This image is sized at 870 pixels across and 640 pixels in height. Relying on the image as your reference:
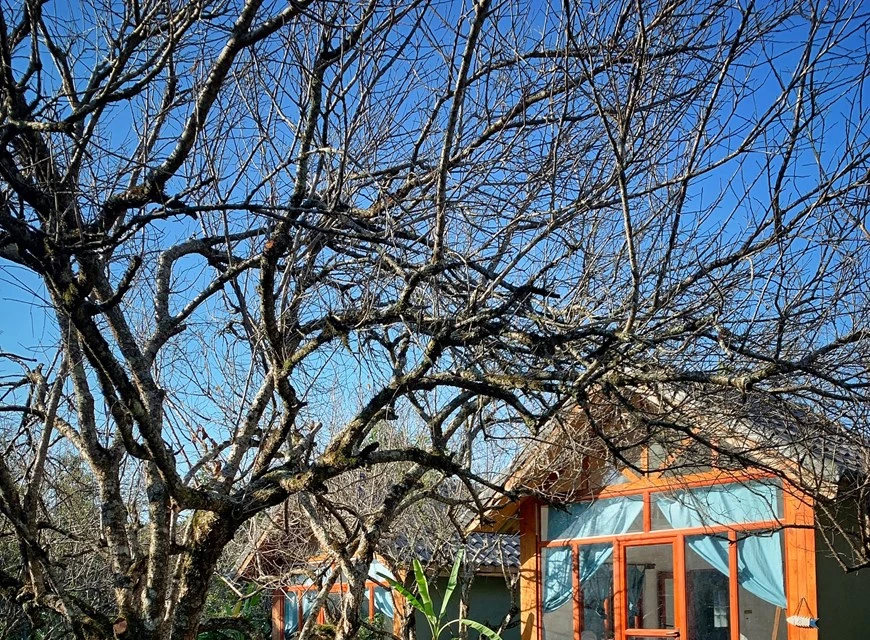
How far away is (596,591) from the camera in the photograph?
12477 mm

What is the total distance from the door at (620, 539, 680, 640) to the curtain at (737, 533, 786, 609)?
39.3 inches

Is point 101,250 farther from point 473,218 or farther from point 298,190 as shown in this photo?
point 473,218

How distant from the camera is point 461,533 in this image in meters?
11.7

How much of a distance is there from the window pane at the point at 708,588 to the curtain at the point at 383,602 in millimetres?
8891

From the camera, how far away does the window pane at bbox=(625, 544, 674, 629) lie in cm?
1138

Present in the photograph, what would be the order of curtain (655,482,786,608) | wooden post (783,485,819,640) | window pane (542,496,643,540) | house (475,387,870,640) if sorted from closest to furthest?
house (475,387,870,640) < wooden post (783,485,819,640) < curtain (655,482,786,608) < window pane (542,496,643,540)

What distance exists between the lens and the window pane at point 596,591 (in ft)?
Result: 40.0

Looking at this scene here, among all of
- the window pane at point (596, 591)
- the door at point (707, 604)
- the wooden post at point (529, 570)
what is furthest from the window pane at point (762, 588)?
the wooden post at point (529, 570)

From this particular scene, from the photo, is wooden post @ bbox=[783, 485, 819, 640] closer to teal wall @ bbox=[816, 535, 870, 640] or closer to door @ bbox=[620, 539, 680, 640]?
teal wall @ bbox=[816, 535, 870, 640]

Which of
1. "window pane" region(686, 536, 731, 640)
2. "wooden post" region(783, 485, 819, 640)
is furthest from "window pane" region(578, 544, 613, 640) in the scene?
"wooden post" region(783, 485, 819, 640)

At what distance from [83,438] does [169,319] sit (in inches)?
35.3

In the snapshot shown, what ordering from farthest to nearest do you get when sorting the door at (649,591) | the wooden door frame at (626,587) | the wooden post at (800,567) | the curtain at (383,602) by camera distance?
the curtain at (383,602) → the door at (649,591) → the wooden door frame at (626,587) → the wooden post at (800,567)

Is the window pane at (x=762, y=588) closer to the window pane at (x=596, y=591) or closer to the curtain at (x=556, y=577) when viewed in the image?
the window pane at (x=596, y=591)

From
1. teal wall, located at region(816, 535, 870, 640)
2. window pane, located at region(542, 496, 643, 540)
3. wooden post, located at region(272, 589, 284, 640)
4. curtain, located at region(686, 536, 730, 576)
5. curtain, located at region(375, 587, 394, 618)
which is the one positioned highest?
window pane, located at region(542, 496, 643, 540)
